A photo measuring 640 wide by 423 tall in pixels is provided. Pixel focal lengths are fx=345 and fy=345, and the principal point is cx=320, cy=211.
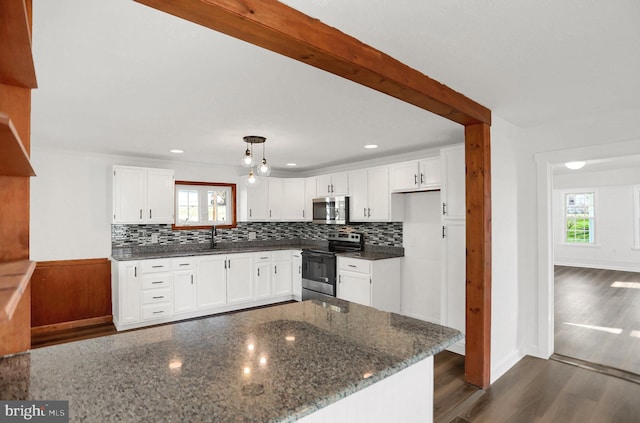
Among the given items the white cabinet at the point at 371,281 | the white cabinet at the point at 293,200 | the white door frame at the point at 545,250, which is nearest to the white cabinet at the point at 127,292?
the white cabinet at the point at 293,200

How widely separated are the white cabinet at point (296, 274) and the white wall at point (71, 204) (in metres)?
2.67

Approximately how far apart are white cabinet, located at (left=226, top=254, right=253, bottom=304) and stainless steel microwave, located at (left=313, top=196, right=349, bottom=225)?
4.22ft

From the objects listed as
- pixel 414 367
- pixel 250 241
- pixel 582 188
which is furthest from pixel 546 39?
pixel 582 188

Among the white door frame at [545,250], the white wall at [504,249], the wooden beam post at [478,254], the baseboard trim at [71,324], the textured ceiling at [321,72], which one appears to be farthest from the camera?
the baseboard trim at [71,324]

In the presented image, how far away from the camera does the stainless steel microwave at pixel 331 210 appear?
515cm

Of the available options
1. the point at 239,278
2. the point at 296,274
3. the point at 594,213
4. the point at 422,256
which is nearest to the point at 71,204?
the point at 239,278

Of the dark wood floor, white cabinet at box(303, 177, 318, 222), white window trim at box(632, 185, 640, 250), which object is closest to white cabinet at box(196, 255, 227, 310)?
white cabinet at box(303, 177, 318, 222)

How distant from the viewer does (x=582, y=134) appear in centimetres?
318

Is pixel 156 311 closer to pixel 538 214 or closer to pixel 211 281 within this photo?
pixel 211 281

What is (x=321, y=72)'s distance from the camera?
211 centimetres

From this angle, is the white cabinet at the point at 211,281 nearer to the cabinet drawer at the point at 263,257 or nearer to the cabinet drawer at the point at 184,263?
the cabinet drawer at the point at 184,263

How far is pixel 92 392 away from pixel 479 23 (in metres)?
2.04

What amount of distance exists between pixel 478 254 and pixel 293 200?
3.63 m
